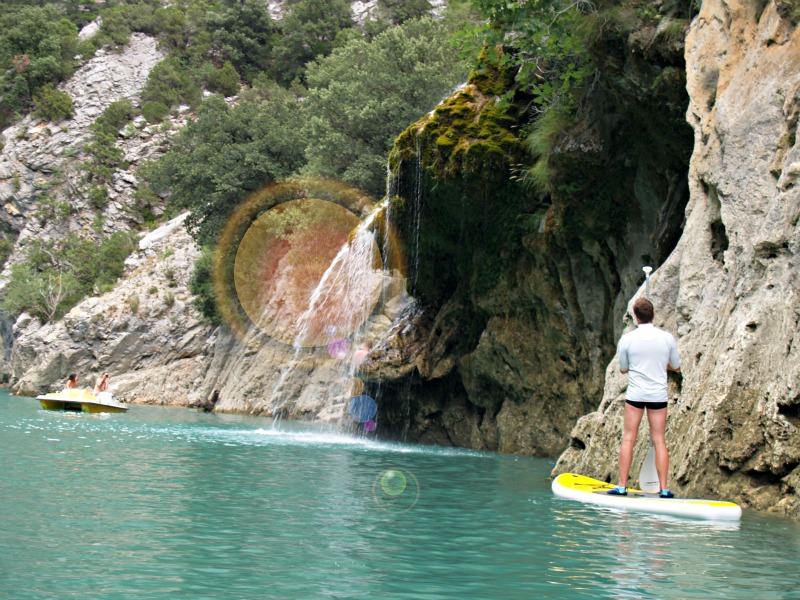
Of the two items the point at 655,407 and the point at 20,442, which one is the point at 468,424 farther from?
the point at 655,407

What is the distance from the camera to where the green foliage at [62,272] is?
52.8 meters

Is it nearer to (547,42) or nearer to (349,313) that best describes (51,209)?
(349,313)

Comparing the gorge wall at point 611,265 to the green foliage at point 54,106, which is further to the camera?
the green foliage at point 54,106

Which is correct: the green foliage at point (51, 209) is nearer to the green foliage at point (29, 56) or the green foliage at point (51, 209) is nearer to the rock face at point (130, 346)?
the green foliage at point (29, 56)

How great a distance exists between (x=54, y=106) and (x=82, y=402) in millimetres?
47861

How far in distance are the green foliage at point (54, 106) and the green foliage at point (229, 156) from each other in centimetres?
2712

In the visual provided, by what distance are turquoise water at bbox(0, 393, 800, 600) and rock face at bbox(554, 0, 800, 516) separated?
763mm

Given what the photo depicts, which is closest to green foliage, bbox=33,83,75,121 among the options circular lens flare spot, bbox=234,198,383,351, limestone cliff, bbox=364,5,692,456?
circular lens flare spot, bbox=234,198,383,351

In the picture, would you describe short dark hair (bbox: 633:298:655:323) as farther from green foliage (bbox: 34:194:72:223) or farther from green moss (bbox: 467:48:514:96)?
green foliage (bbox: 34:194:72:223)

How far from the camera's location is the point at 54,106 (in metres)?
69.9

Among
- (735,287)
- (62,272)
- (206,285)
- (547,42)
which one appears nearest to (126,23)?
(62,272)

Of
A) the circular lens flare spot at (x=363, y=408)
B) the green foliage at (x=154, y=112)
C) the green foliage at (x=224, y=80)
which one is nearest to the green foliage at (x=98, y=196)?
the green foliage at (x=154, y=112)

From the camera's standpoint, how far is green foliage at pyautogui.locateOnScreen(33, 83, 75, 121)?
7000 centimetres

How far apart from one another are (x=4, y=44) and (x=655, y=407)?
80170 mm
